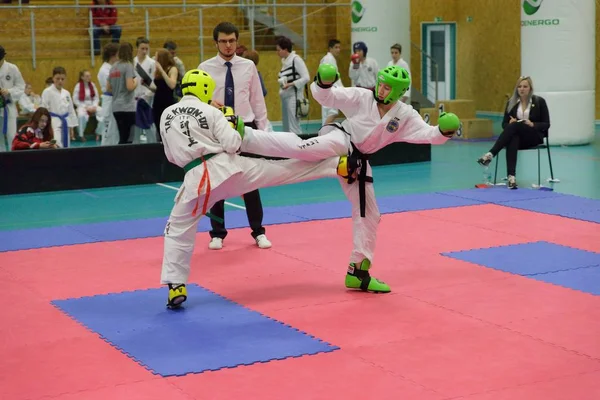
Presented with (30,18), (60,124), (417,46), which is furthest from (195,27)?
(60,124)

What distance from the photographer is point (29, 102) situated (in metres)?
16.0

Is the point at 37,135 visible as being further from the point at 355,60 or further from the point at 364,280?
the point at 355,60

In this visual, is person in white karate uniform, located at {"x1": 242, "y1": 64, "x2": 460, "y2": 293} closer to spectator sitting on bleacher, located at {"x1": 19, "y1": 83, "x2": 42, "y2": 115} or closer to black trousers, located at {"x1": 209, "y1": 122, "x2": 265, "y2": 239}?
black trousers, located at {"x1": 209, "y1": 122, "x2": 265, "y2": 239}

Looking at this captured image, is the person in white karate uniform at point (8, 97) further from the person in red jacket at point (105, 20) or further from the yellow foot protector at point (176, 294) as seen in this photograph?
the yellow foot protector at point (176, 294)

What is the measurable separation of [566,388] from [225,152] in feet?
9.02

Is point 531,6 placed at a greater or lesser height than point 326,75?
greater

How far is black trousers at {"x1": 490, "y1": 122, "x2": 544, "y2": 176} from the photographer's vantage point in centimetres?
1131

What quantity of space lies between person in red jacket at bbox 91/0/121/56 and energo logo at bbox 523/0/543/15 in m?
8.16

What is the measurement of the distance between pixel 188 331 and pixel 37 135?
7.08 meters

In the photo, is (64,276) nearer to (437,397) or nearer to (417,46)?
(437,397)

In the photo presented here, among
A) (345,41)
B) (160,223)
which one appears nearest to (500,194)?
(160,223)

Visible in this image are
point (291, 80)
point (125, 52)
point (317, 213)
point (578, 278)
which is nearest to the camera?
point (578, 278)

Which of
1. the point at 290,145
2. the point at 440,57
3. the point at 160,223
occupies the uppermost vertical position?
A: the point at 440,57

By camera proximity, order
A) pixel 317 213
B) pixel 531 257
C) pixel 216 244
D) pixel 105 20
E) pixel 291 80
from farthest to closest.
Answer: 1. pixel 105 20
2. pixel 291 80
3. pixel 317 213
4. pixel 216 244
5. pixel 531 257
